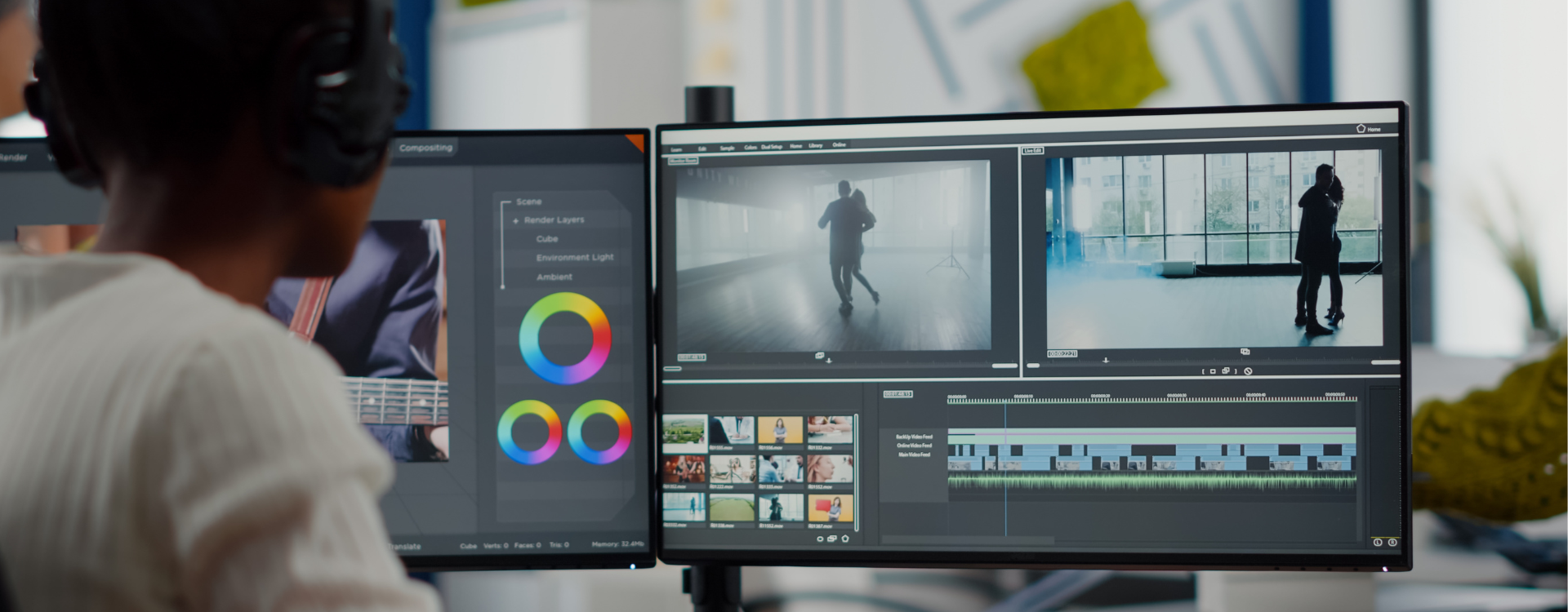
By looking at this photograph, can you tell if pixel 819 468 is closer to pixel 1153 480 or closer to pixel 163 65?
pixel 1153 480

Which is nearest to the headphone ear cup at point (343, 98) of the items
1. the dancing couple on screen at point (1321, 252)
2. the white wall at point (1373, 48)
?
the dancing couple on screen at point (1321, 252)

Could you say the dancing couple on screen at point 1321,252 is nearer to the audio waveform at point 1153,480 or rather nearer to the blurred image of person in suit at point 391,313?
the audio waveform at point 1153,480

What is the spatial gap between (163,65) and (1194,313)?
0.65 meters

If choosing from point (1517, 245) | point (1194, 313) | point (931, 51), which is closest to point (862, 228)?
point (1194, 313)

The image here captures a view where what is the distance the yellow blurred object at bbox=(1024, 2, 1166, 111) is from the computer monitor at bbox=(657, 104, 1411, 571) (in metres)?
1.26

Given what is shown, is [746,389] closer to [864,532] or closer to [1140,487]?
[864,532]

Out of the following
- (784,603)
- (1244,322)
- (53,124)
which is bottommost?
(784,603)

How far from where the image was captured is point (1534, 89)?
1767 millimetres

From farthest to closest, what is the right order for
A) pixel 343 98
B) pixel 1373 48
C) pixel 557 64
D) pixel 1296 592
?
pixel 557 64 < pixel 1373 48 < pixel 1296 592 < pixel 343 98

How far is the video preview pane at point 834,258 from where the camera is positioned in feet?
2.37

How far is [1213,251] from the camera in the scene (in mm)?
711

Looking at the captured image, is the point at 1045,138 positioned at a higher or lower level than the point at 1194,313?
higher

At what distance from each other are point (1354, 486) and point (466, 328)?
0.69m

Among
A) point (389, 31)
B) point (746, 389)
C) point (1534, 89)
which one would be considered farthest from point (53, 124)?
point (1534, 89)
